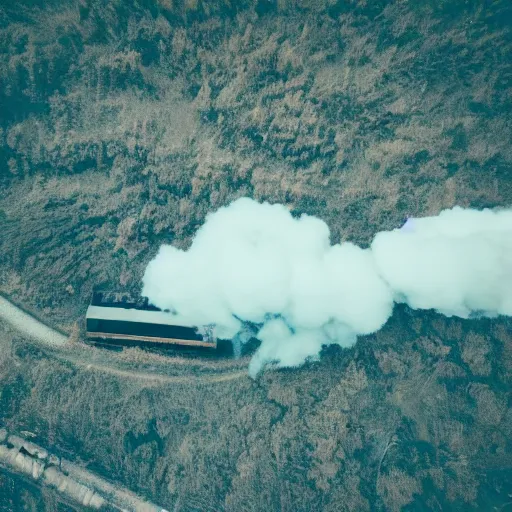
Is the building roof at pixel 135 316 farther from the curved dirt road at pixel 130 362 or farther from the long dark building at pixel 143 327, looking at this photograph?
the curved dirt road at pixel 130 362

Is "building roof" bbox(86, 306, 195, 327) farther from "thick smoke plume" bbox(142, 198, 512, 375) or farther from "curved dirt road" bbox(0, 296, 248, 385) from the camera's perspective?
"curved dirt road" bbox(0, 296, 248, 385)

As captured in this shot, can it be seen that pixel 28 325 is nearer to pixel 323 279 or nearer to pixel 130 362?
pixel 130 362

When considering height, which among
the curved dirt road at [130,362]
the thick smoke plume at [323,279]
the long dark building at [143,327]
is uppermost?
the thick smoke plume at [323,279]

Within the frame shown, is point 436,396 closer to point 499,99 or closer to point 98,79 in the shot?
point 499,99

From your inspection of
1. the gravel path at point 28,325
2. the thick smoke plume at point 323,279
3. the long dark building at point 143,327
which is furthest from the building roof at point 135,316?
the gravel path at point 28,325

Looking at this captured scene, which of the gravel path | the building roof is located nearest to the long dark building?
the building roof

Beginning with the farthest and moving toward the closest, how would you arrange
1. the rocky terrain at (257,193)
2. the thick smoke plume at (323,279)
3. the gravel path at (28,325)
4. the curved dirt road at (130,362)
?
1. the gravel path at (28,325)
2. the curved dirt road at (130,362)
3. the rocky terrain at (257,193)
4. the thick smoke plume at (323,279)

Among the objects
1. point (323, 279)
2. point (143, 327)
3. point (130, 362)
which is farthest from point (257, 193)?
point (130, 362)
